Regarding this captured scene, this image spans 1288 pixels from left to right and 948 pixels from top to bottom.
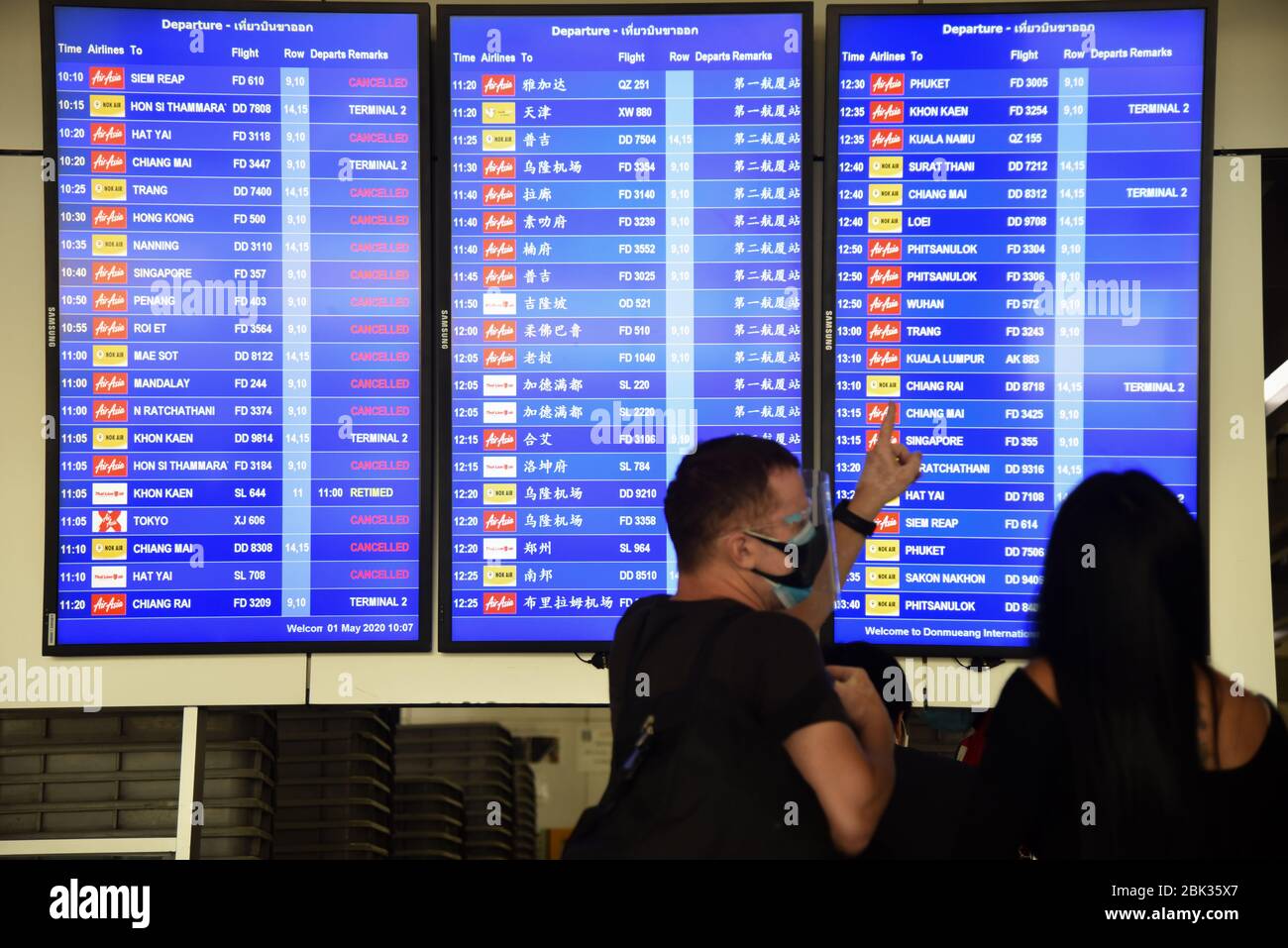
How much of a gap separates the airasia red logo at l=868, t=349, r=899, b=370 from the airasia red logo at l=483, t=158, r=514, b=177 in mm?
1063

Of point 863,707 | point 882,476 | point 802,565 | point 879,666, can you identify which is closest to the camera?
point 863,707

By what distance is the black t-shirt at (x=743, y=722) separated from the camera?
1962 mm

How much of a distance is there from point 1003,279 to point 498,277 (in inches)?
51.9

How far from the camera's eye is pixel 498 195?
3711 mm

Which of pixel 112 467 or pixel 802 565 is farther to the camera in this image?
pixel 112 467

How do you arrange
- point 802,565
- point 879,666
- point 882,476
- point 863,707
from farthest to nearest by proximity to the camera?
point 879,666 < point 882,476 < point 802,565 < point 863,707

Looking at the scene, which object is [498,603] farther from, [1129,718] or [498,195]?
[1129,718]

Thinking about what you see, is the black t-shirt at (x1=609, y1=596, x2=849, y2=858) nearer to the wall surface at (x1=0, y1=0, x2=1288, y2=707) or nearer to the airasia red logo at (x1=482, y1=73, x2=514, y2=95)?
the wall surface at (x1=0, y1=0, x2=1288, y2=707)

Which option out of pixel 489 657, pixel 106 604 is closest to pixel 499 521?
pixel 489 657

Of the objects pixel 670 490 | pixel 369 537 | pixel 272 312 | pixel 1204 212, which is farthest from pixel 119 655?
pixel 1204 212

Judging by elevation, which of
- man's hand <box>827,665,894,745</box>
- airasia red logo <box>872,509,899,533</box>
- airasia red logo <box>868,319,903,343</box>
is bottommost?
man's hand <box>827,665,894,745</box>

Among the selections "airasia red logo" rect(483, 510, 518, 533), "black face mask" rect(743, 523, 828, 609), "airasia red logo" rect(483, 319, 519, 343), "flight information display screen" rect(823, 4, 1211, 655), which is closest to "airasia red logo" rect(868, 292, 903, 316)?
"flight information display screen" rect(823, 4, 1211, 655)

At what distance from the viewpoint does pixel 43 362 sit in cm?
376

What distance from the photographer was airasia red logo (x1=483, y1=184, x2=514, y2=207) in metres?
3.71
